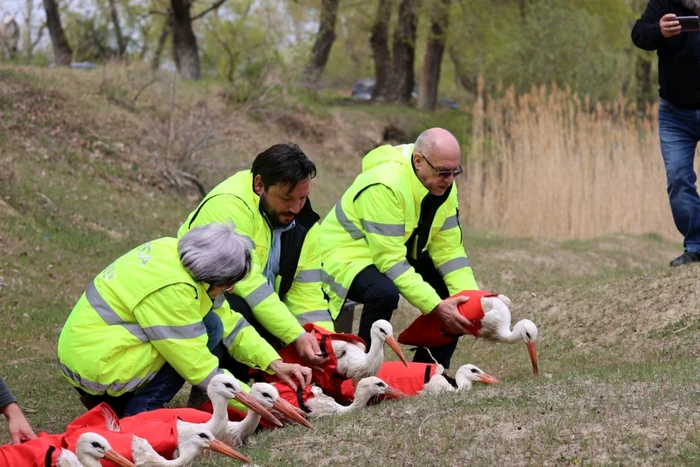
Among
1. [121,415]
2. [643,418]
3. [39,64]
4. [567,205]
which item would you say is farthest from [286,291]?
[39,64]

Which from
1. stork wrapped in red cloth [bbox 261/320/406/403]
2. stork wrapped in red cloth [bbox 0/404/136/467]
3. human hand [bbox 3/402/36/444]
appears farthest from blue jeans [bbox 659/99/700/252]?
human hand [bbox 3/402/36/444]

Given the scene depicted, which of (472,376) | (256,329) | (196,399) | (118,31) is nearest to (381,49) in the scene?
(118,31)

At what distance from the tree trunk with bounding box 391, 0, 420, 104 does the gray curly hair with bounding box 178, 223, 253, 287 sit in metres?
20.8

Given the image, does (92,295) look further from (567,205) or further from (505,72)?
(505,72)

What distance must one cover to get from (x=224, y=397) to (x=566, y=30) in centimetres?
2101

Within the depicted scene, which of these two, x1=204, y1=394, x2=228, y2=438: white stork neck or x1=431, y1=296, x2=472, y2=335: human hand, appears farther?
x1=431, y1=296, x2=472, y2=335: human hand

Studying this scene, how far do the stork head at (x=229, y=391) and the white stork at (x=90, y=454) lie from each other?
2.24 feet

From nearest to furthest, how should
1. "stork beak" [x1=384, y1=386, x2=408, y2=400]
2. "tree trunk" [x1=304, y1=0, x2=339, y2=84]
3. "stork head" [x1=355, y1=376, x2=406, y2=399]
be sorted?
"stork head" [x1=355, y1=376, x2=406, y2=399]
"stork beak" [x1=384, y1=386, x2=408, y2=400]
"tree trunk" [x1=304, y1=0, x2=339, y2=84]

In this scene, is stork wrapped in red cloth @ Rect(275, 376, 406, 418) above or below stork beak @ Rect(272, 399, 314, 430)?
below

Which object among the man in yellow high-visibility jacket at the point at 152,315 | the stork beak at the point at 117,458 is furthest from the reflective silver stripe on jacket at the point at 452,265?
the stork beak at the point at 117,458

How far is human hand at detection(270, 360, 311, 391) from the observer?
5.84m

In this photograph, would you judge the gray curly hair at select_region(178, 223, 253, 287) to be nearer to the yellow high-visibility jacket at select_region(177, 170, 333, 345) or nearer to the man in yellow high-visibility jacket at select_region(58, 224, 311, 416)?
the man in yellow high-visibility jacket at select_region(58, 224, 311, 416)

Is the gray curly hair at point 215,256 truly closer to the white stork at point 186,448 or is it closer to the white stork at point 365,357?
the white stork at point 186,448

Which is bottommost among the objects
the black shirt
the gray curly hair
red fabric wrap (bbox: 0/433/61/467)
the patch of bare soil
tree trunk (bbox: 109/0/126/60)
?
the patch of bare soil
